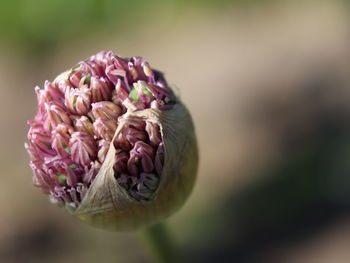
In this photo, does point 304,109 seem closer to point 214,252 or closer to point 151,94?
point 214,252

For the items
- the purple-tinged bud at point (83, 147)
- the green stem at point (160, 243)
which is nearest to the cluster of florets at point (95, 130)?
the purple-tinged bud at point (83, 147)

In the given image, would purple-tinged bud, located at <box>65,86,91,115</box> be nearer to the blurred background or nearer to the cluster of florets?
the cluster of florets

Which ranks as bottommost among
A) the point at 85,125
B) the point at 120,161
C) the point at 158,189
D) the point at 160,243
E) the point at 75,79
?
the point at 160,243

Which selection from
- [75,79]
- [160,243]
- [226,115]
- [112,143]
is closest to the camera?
[112,143]

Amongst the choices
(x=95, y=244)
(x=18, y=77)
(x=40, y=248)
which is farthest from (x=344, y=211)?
(x=18, y=77)

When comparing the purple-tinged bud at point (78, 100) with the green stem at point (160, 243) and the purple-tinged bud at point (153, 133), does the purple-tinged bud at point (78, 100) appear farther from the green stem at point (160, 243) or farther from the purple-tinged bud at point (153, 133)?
the green stem at point (160, 243)

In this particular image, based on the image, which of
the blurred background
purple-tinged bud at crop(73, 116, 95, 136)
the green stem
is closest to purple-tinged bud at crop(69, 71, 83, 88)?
purple-tinged bud at crop(73, 116, 95, 136)

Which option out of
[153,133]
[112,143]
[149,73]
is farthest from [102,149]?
[149,73]

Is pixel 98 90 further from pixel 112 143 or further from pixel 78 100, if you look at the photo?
pixel 112 143
